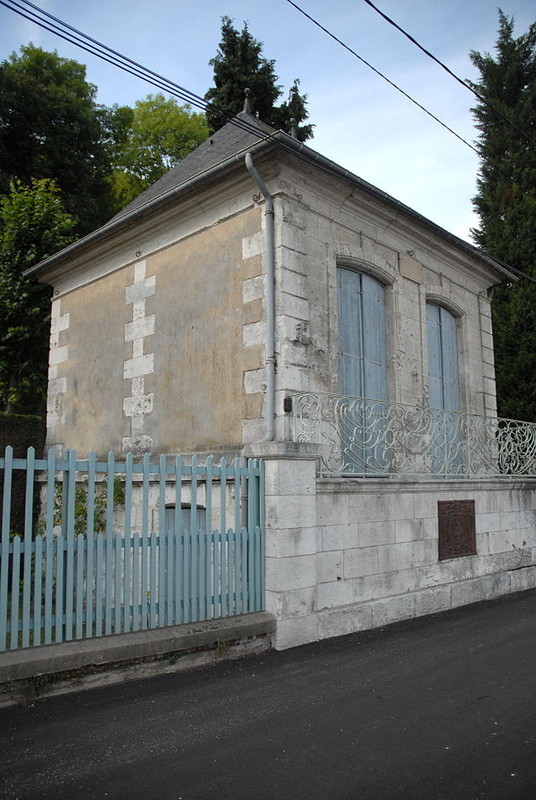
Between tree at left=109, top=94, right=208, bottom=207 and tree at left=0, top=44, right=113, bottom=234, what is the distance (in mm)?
1679

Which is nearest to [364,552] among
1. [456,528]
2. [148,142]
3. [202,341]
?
[456,528]

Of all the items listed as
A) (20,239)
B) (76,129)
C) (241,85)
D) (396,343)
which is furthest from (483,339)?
(76,129)

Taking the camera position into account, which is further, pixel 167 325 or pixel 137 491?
pixel 167 325

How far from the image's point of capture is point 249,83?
18.0 m

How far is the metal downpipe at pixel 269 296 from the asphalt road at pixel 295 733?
2.38 meters

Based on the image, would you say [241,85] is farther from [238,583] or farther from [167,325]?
[238,583]

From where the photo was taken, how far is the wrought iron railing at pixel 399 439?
21.5 feet

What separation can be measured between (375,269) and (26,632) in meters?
5.96

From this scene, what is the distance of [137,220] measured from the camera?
27.2ft

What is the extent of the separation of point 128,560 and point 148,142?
21.6 metres

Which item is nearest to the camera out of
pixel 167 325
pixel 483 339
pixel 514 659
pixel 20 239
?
pixel 514 659

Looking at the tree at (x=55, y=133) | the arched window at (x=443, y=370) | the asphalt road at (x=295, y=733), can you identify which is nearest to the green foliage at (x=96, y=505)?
the asphalt road at (x=295, y=733)

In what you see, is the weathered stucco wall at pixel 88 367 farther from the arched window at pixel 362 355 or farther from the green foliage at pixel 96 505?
the arched window at pixel 362 355

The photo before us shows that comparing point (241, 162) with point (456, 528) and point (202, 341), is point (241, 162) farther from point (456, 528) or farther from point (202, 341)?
point (456, 528)
